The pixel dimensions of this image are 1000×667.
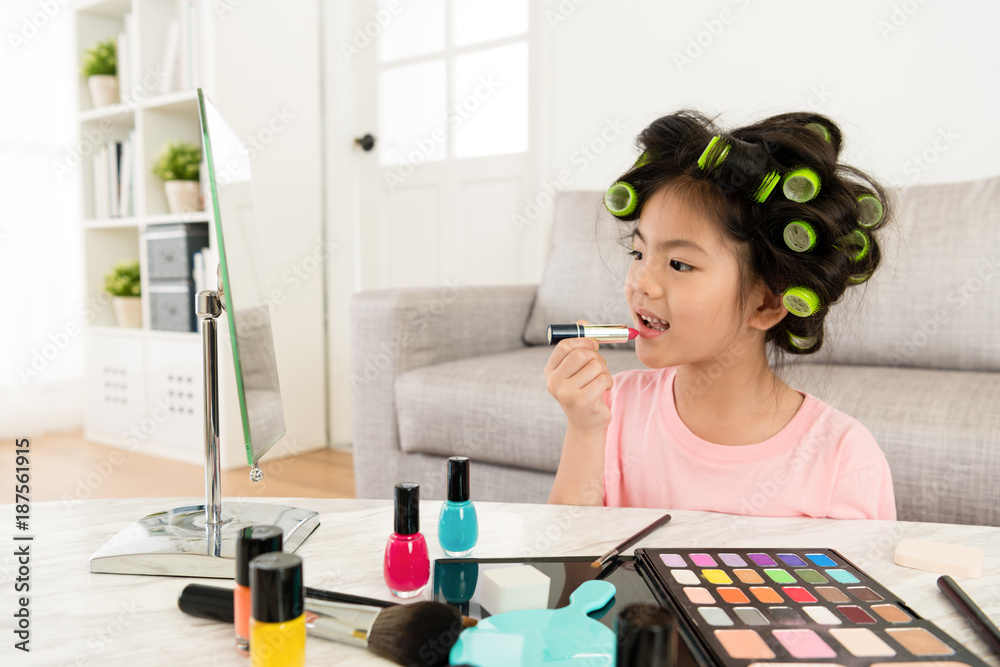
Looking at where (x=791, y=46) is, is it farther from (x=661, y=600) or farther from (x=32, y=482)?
(x=32, y=482)

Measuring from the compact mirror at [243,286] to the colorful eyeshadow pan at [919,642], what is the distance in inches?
16.7

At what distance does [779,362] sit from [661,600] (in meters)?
0.70

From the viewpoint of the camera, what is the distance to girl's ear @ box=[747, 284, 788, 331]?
0.88 m

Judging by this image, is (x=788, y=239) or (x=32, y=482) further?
(x=32, y=482)

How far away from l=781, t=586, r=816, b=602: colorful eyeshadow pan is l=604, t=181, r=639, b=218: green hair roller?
0.54 m

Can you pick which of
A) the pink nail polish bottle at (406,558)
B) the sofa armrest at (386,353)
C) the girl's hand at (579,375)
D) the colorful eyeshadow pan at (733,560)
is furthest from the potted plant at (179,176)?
the colorful eyeshadow pan at (733,560)

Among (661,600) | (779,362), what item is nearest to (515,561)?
(661,600)

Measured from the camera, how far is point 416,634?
41 cm

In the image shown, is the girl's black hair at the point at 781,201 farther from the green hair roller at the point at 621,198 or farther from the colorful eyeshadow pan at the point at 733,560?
the colorful eyeshadow pan at the point at 733,560

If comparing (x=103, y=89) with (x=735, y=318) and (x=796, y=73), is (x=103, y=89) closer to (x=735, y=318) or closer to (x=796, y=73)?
(x=796, y=73)

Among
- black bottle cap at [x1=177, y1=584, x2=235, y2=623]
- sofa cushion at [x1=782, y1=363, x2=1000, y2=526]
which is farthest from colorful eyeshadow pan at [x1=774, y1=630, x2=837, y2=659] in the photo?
sofa cushion at [x1=782, y1=363, x2=1000, y2=526]

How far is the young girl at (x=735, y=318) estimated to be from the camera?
82 cm

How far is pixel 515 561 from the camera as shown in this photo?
556 millimetres

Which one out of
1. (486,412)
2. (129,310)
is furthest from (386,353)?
(129,310)
